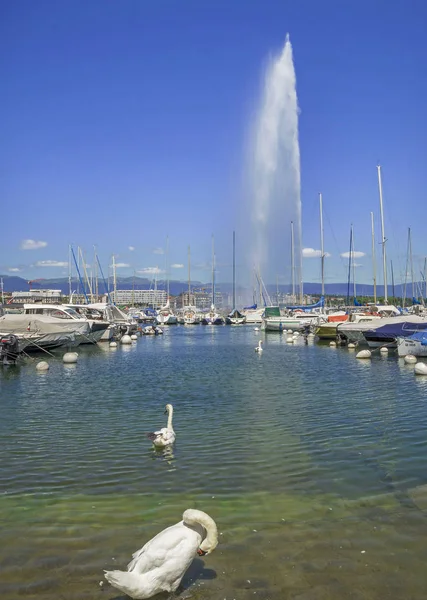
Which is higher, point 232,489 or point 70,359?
point 232,489

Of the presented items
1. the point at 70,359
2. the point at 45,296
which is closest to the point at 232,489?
the point at 70,359

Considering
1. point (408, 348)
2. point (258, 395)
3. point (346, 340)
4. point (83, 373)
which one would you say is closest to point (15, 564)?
point (258, 395)

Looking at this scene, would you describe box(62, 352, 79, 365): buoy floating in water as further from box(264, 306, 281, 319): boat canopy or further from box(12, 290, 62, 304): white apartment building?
box(264, 306, 281, 319): boat canopy

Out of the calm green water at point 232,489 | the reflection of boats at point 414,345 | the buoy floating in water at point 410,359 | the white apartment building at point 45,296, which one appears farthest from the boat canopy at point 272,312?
the calm green water at point 232,489

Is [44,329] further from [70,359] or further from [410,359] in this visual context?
[410,359]

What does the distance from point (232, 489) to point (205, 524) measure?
4.24 m

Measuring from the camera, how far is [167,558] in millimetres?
6996

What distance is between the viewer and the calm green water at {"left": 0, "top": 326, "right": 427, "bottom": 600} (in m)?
7.66

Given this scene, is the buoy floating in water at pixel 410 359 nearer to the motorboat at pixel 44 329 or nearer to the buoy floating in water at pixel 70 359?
the buoy floating in water at pixel 70 359

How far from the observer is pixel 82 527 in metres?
9.42

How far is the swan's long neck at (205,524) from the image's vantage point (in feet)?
23.8

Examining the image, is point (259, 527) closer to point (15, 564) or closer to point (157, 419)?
point (15, 564)

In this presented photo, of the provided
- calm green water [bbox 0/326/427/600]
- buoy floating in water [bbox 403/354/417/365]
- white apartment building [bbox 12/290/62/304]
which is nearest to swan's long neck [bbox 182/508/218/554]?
calm green water [bbox 0/326/427/600]

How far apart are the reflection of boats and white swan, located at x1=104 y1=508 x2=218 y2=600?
33.3 meters
